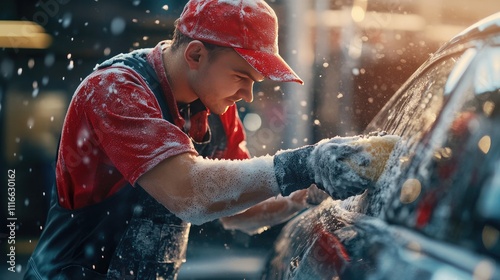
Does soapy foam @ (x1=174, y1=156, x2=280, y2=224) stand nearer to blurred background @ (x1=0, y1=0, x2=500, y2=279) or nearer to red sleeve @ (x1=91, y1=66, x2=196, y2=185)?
red sleeve @ (x1=91, y1=66, x2=196, y2=185)

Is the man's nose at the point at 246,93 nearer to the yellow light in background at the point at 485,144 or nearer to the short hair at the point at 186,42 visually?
the short hair at the point at 186,42

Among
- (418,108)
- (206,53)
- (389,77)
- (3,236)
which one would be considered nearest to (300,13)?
(389,77)

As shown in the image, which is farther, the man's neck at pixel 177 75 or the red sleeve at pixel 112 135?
the man's neck at pixel 177 75

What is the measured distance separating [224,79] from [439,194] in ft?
4.29

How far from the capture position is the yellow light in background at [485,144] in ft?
3.84

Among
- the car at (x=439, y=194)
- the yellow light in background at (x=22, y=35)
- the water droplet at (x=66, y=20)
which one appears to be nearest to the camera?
the car at (x=439, y=194)

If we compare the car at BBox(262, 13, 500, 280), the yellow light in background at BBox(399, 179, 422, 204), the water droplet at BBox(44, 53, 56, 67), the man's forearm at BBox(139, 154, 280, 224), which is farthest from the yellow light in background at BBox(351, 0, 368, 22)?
the yellow light in background at BBox(399, 179, 422, 204)

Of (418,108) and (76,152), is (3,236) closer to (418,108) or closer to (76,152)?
(76,152)

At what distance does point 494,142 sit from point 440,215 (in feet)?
0.50

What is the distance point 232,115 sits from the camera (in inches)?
121

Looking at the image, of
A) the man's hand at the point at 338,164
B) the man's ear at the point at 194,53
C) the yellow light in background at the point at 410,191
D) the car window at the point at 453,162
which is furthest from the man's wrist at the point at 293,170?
the man's ear at the point at 194,53

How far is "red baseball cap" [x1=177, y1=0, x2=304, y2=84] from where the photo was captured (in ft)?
7.62

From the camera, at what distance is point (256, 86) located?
6.83 metres

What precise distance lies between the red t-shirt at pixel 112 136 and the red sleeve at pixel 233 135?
504 millimetres
